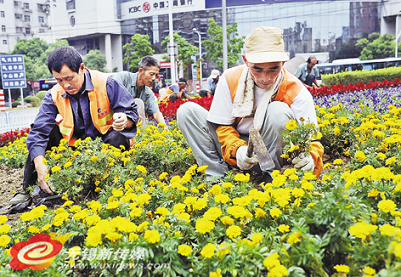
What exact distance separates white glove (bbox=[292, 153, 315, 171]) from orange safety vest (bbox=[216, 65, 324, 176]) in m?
0.05

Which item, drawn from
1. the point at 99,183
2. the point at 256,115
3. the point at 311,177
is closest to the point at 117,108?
the point at 99,183

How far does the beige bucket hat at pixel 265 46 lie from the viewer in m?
2.07

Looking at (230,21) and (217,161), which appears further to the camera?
(230,21)

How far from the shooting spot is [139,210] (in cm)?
160

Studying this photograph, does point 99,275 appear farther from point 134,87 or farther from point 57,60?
point 134,87

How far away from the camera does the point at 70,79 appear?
2645 mm

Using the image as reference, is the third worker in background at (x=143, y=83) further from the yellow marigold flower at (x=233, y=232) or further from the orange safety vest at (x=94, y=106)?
the yellow marigold flower at (x=233, y=232)

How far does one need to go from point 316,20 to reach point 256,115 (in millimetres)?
44156

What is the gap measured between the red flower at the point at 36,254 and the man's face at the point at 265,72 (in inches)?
48.7

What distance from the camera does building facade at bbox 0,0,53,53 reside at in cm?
5238

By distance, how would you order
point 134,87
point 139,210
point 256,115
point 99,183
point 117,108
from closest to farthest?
point 139,210, point 256,115, point 99,183, point 117,108, point 134,87

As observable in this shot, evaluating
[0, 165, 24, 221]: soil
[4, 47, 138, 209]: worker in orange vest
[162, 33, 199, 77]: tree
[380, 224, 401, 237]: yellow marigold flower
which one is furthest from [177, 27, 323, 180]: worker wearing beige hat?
[162, 33, 199, 77]: tree

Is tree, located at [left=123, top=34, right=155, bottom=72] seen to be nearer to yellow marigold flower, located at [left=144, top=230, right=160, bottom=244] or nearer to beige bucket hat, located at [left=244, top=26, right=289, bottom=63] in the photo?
beige bucket hat, located at [left=244, top=26, right=289, bottom=63]

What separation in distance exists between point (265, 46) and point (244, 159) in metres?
0.57
